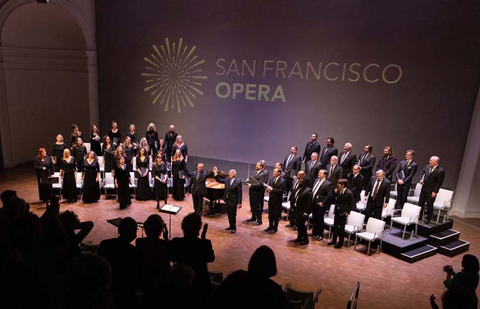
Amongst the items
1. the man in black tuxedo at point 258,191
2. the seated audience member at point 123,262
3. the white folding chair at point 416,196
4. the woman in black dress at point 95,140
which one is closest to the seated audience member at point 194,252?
the seated audience member at point 123,262

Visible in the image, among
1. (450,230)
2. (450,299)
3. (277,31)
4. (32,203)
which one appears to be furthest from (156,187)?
(450,299)

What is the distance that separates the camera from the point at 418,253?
7723 mm

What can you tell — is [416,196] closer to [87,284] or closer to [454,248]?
[454,248]

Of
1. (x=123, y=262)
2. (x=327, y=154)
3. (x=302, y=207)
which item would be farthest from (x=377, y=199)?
(x=123, y=262)

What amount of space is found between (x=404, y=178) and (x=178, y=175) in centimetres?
552

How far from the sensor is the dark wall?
9.66 m

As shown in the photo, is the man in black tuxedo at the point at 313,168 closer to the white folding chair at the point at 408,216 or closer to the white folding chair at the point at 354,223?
the white folding chair at the point at 354,223

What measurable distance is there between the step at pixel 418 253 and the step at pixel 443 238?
0.17 m

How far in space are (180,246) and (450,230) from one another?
290 inches

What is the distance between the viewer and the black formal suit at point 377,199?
7.99 meters

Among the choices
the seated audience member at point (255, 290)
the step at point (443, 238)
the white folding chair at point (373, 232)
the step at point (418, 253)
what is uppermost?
the seated audience member at point (255, 290)

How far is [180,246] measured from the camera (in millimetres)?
3674

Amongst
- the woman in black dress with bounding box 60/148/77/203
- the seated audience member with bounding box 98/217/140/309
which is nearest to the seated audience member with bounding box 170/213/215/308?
the seated audience member with bounding box 98/217/140/309

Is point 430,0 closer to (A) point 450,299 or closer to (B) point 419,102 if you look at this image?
(B) point 419,102
